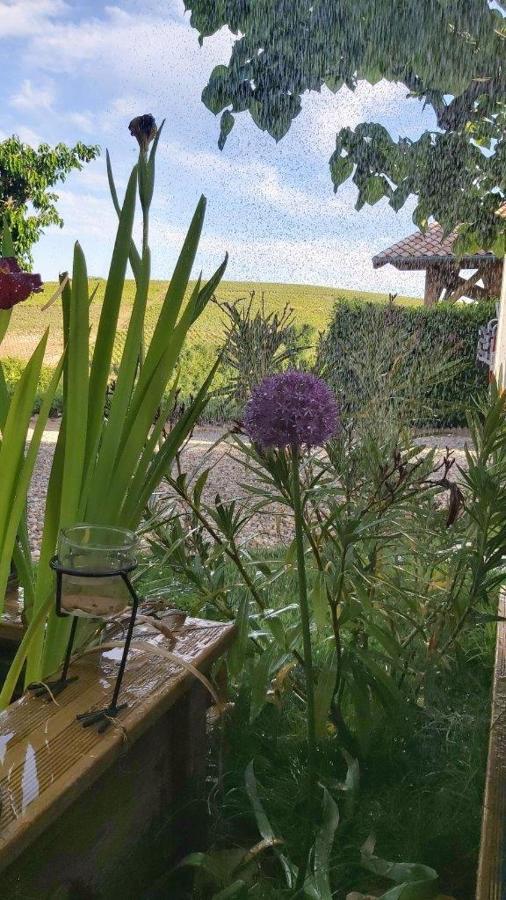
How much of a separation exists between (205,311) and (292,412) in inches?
133

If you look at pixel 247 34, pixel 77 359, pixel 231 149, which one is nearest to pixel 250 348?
pixel 77 359

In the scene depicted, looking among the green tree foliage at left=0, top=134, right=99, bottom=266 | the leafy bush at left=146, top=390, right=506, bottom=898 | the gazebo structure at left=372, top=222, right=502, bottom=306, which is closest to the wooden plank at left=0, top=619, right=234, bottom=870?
the leafy bush at left=146, top=390, right=506, bottom=898

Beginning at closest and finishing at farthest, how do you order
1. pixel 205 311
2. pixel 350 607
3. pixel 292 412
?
pixel 292 412 → pixel 350 607 → pixel 205 311

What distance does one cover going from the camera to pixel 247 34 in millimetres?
2229

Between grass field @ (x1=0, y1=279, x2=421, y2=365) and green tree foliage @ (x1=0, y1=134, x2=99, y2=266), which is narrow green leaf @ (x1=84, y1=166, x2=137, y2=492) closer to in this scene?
grass field @ (x1=0, y1=279, x2=421, y2=365)

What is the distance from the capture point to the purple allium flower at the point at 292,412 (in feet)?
2.18

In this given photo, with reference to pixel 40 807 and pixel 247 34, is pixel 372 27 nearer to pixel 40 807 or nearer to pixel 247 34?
pixel 247 34

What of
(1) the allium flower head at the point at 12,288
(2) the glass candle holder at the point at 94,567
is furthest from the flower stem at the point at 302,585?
(1) the allium flower head at the point at 12,288

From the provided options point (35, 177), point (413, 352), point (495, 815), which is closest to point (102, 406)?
point (495, 815)

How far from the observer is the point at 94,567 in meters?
0.62

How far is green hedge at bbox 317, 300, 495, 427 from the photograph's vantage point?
1.50 m

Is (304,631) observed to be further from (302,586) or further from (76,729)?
(76,729)

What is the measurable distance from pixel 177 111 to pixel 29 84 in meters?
0.61

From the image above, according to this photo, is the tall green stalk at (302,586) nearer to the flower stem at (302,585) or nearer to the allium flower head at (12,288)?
the flower stem at (302,585)
